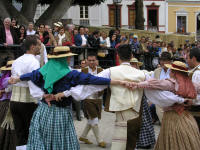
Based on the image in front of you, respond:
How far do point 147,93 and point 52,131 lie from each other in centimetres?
133

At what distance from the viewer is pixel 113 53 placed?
36.7 feet

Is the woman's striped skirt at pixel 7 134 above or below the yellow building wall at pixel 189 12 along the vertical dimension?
below

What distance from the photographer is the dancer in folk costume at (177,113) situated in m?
4.34

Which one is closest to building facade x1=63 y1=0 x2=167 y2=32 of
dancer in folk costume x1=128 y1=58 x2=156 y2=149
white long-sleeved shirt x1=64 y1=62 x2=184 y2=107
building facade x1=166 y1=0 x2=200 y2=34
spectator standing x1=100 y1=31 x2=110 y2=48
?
building facade x1=166 y1=0 x2=200 y2=34

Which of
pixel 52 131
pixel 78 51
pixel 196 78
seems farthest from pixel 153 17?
pixel 52 131

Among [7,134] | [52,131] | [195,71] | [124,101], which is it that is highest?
[195,71]

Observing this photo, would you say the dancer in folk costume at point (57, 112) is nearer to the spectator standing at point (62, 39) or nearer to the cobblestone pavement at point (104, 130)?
the cobblestone pavement at point (104, 130)

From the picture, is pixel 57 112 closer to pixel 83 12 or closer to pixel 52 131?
pixel 52 131

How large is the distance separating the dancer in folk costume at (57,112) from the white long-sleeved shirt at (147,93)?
0.27 ft

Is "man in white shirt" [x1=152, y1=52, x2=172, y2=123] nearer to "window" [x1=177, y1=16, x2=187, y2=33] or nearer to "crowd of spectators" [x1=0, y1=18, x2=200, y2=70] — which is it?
"crowd of spectators" [x1=0, y1=18, x2=200, y2=70]

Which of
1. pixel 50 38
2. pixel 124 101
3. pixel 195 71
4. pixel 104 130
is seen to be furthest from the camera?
pixel 50 38

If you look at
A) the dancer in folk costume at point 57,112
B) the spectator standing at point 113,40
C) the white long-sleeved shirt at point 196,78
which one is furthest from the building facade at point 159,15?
the dancer in folk costume at point 57,112

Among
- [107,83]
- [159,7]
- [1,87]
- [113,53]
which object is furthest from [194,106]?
[159,7]

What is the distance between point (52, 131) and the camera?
4.23 m
